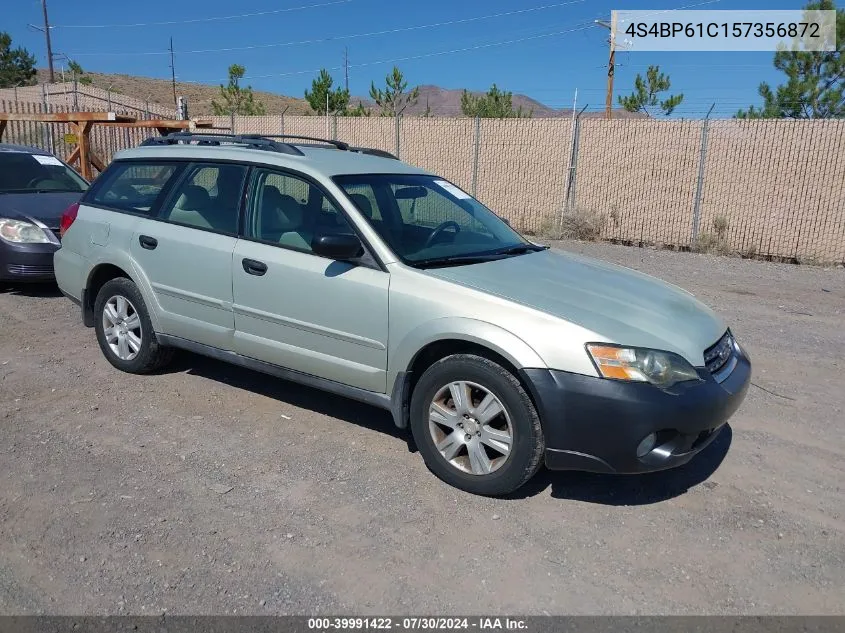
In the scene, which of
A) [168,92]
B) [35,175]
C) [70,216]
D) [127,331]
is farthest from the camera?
[168,92]

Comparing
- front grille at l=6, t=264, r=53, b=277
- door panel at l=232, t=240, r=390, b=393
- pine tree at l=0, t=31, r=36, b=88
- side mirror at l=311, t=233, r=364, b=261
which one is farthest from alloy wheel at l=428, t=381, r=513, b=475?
pine tree at l=0, t=31, r=36, b=88

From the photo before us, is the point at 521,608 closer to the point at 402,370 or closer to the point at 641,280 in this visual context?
the point at 402,370

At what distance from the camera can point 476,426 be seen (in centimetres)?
385

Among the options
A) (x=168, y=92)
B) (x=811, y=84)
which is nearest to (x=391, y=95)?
(x=811, y=84)

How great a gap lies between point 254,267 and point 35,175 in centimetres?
624

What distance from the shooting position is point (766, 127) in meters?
12.8

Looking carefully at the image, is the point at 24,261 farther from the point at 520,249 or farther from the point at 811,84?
the point at 811,84

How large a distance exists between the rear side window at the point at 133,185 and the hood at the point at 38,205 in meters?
2.84

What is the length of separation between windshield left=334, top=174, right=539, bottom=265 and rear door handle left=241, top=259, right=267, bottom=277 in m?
0.69

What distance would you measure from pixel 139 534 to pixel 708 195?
12.4 metres

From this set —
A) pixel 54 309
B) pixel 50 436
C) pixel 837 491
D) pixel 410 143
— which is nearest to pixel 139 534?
pixel 50 436

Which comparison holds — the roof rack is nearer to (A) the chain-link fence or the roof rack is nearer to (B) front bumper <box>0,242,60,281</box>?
(B) front bumper <box>0,242,60,281</box>

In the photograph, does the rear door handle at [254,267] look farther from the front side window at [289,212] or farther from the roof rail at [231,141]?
the roof rail at [231,141]

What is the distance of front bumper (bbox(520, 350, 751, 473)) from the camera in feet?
11.5
